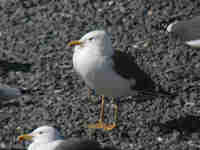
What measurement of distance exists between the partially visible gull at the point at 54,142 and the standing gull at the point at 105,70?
1.12 metres

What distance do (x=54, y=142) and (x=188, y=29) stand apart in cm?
409

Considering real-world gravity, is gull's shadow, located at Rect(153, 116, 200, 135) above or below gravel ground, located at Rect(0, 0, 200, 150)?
below

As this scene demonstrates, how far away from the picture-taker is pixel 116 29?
28.1ft

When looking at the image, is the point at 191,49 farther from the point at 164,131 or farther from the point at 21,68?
the point at 21,68

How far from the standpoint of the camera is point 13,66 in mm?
7902

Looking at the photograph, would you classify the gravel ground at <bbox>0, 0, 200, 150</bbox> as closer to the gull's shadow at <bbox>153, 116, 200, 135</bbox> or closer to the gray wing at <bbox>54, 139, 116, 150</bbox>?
the gull's shadow at <bbox>153, 116, 200, 135</bbox>

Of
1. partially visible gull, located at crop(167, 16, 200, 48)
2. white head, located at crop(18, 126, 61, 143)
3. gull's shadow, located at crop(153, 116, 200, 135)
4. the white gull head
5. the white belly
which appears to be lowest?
gull's shadow, located at crop(153, 116, 200, 135)

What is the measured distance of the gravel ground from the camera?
614 centimetres

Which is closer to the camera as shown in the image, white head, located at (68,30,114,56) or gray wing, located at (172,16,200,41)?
white head, located at (68,30,114,56)

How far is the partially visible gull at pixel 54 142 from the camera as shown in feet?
15.8

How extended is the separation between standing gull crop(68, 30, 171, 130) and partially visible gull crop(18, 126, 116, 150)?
1120mm

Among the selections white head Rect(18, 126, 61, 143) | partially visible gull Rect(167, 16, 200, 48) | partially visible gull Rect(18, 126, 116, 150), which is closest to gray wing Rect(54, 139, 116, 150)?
partially visible gull Rect(18, 126, 116, 150)

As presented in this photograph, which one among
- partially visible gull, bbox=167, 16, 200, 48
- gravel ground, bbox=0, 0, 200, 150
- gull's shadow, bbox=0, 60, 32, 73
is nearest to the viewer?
gravel ground, bbox=0, 0, 200, 150

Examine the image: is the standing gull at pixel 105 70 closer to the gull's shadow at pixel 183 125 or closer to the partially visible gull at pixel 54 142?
the gull's shadow at pixel 183 125
